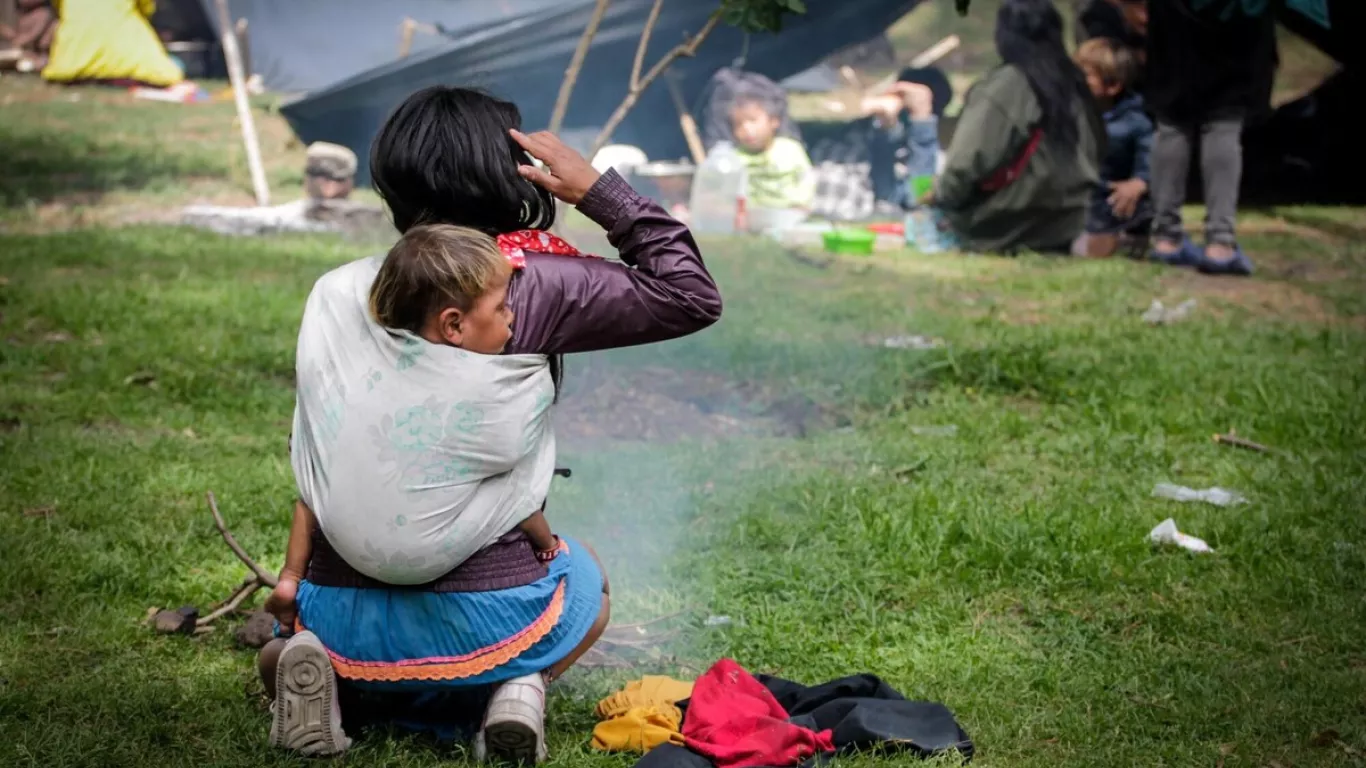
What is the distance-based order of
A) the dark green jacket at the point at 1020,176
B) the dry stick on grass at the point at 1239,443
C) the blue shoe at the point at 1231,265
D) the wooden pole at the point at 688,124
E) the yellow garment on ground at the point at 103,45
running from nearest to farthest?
the dry stick on grass at the point at 1239,443 → the blue shoe at the point at 1231,265 → the dark green jacket at the point at 1020,176 → the wooden pole at the point at 688,124 → the yellow garment on ground at the point at 103,45

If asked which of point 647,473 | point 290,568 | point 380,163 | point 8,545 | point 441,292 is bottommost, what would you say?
point 647,473

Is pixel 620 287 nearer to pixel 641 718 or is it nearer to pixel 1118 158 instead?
pixel 641 718

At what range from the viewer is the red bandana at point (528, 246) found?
254cm

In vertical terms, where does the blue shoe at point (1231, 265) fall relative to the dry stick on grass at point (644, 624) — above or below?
below

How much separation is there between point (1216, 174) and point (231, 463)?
6.14m

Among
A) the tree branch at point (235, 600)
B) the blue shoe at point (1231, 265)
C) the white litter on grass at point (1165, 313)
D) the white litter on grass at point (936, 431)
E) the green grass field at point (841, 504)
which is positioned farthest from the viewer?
the blue shoe at point (1231, 265)

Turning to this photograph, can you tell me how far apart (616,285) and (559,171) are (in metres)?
0.24

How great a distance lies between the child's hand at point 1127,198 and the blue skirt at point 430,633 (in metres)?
7.51

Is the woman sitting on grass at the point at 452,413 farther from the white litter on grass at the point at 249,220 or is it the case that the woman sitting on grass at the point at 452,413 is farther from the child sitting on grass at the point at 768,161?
the child sitting on grass at the point at 768,161

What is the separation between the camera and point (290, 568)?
261 cm

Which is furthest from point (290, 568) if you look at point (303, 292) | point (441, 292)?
point (303, 292)

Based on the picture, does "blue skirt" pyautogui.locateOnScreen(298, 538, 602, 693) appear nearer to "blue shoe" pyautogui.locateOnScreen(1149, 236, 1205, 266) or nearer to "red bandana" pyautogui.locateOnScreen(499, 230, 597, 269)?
"red bandana" pyautogui.locateOnScreen(499, 230, 597, 269)

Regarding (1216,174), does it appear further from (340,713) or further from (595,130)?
(340,713)

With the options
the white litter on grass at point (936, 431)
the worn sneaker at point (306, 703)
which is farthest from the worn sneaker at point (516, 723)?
the white litter on grass at point (936, 431)
